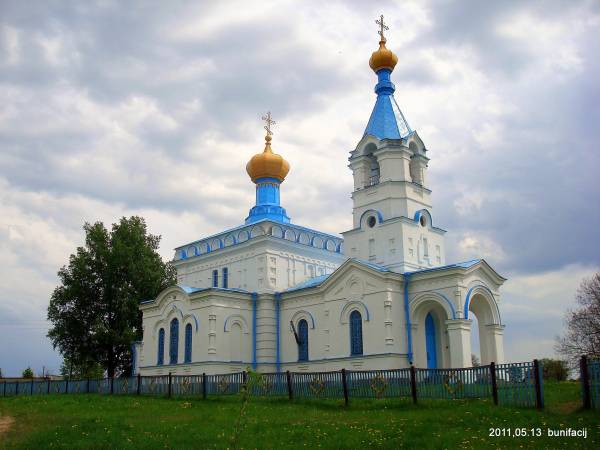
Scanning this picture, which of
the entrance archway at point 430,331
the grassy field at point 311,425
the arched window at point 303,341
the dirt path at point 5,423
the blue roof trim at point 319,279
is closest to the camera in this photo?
the grassy field at point 311,425

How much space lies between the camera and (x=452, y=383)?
45.6 feet

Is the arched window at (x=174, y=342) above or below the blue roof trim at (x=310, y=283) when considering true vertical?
below

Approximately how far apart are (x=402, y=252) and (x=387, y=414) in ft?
33.7

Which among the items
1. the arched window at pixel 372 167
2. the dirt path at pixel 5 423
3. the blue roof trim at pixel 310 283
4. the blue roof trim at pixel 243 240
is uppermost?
the arched window at pixel 372 167

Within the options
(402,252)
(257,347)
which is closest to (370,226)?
(402,252)

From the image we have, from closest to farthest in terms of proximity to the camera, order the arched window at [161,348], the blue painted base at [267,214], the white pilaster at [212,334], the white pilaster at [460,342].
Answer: the white pilaster at [460,342] < the white pilaster at [212,334] < the arched window at [161,348] < the blue painted base at [267,214]

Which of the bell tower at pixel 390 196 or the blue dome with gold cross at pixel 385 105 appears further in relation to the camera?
the blue dome with gold cross at pixel 385 105

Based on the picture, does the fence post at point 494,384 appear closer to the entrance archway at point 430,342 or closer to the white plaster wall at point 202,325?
the entrance archway at point 430,342

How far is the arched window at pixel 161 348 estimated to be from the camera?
25.8m

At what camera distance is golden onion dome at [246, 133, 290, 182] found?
95.3ft

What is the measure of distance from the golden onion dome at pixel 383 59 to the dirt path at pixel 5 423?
61.0ft

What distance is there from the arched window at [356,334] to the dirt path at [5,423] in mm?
11222

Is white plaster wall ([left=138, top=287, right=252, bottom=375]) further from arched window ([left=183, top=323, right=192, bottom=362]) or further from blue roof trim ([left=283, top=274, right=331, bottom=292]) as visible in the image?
blue roof trim ([left=283, top=274, right=331, bottom=292])

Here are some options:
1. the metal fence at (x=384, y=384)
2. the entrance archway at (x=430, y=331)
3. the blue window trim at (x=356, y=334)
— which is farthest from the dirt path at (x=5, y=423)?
the entrance archway at (x=430, y=331)
